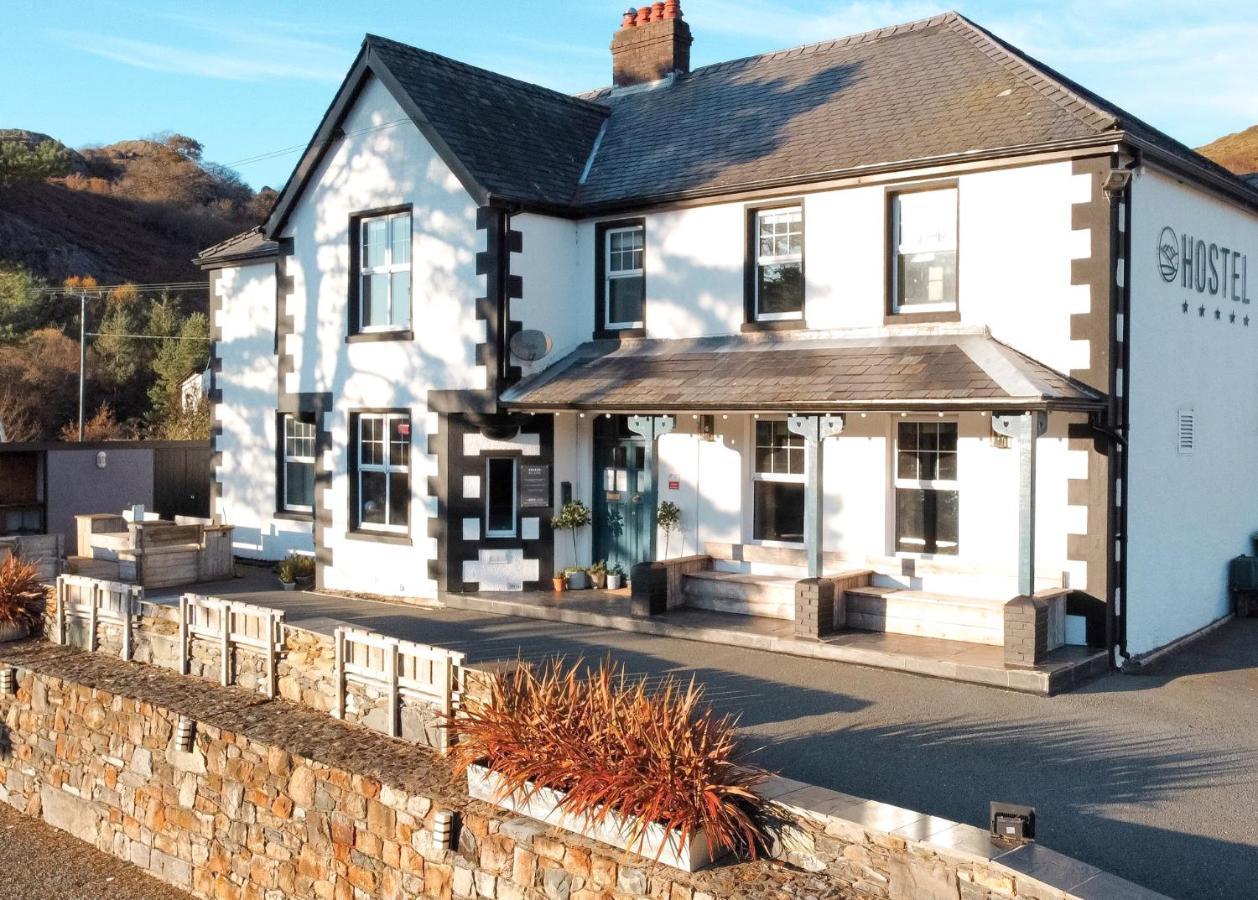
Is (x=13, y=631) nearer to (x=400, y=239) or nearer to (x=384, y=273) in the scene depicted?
(x=384, y=273)

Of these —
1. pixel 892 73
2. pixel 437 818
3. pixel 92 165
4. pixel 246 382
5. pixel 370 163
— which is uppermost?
pixel 92 165

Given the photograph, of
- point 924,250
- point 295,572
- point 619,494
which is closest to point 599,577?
point 619,494

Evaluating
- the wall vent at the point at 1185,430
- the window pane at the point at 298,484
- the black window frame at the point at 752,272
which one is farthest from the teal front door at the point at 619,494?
the wall vent at the point at 1185,430

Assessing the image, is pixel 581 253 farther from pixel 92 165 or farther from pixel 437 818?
pixel 92 165

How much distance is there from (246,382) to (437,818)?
13.4 m

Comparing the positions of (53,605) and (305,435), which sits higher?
(305,435)

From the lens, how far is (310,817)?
9.18 metres

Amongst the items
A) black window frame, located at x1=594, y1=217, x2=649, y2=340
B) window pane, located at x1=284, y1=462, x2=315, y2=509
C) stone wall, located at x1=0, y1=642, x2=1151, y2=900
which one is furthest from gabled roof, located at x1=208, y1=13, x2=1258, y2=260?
stone wall, located at x1=0, y1=642, x2=1151, y2=900

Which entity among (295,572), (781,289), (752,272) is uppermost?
(752,272)

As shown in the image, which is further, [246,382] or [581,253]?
[246,382]

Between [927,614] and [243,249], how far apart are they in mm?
13318

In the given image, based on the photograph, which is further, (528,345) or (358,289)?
(358,289)

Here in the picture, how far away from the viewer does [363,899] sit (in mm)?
8805

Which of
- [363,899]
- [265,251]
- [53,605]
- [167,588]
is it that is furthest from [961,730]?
[265,251]
